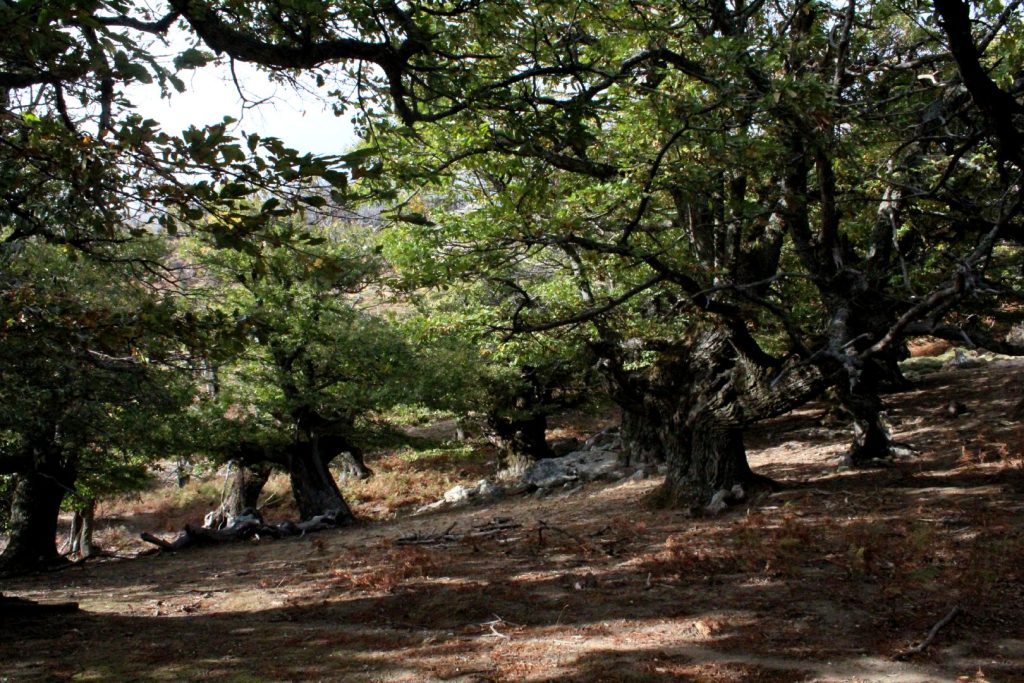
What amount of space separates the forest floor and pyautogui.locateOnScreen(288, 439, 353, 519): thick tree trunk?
5.27 m

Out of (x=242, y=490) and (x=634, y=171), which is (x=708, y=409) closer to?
(x=634, y=171)

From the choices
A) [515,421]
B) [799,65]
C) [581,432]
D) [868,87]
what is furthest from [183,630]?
[581,432]

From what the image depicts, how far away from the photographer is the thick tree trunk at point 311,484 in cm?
1867

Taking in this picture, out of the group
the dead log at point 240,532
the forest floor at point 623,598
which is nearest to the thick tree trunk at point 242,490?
the dead log at point 240,532

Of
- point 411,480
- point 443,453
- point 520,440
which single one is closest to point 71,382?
point 443,453

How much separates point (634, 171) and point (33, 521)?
574 inches

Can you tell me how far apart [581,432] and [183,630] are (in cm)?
2413

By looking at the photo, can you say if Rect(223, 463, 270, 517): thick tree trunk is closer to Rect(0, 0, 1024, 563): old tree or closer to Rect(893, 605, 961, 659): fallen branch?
Rect(0, 0, 1024, 563): old tree

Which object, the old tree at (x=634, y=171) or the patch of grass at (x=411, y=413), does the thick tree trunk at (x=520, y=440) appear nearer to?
the patch of grass at (x=411, y=413)

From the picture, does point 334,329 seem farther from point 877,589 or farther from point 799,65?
point 877,589

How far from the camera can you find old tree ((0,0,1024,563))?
444 centimetres

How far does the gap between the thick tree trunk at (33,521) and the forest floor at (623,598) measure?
233cm

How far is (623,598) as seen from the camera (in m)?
7.61

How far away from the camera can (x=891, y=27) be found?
12.3 meters
